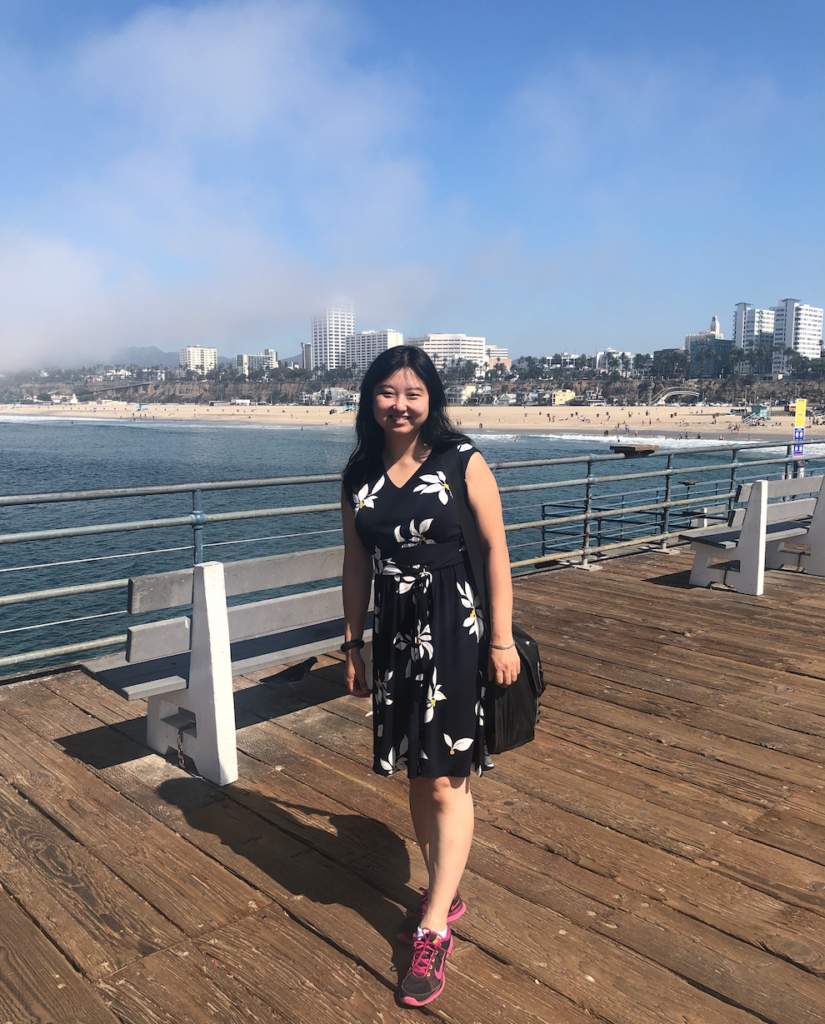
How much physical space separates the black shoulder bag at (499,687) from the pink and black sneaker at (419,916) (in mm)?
521

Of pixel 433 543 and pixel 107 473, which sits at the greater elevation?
pixel 433 543

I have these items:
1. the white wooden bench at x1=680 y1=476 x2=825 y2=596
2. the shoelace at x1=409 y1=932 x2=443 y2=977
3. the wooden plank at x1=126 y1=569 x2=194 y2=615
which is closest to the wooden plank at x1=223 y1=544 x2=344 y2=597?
the wooden plank at x1=126 y1=569 x2=194 y2=615

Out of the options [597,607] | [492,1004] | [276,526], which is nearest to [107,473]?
[276,526]

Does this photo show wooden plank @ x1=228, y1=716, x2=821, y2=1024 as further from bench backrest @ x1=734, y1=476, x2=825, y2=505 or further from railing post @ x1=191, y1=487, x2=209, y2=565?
bench backrest @ x1=734, y1=476, x2=825, y2=505

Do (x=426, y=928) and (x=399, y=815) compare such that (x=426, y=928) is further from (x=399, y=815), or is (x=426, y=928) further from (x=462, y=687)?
(x=399, y=815)

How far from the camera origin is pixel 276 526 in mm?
29984

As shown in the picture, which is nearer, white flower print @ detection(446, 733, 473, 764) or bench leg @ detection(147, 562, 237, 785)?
white flower print @ detection(446, 733, 473, 764)

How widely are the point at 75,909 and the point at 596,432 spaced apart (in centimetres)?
10236

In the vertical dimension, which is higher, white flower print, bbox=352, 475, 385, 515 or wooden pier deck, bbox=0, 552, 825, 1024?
white flower print, bbox=352, 475, 385, 515

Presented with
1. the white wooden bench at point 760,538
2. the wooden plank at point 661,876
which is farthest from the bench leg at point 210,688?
the white wooden bench at point 760,538

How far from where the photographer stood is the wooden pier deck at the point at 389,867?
2.14 metres

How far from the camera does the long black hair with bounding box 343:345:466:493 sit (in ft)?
7.45

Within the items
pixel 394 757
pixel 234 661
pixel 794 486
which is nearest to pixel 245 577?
pixel 234 661

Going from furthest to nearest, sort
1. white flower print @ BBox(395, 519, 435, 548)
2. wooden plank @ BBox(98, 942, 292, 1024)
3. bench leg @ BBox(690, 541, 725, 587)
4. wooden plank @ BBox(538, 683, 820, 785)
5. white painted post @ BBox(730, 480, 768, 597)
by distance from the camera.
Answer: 1. bench leg @ BBox(690, 541, 725, 587)
2. white painted post @ BBox(730, 480, 768, 597)
3. wooden plank @ BBox(538, 683, 820, 785)
4. white flower print @ BBox(395, 519, 435, 548)
5. wooden plank @ BBox(98, 942, 292, 1024)
